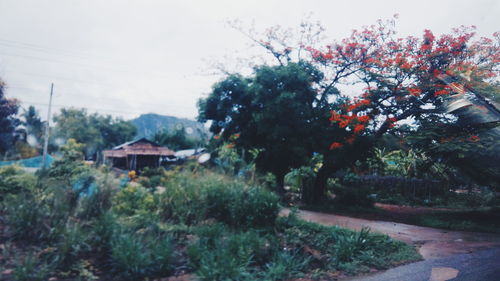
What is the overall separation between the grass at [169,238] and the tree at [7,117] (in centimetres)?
351

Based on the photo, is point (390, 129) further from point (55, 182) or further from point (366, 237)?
point (55, 182)

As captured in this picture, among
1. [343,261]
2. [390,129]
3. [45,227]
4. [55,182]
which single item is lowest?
[343,261]

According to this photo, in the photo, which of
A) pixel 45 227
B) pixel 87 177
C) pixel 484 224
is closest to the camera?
pixel 45 227

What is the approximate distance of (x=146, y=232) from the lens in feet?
15.2

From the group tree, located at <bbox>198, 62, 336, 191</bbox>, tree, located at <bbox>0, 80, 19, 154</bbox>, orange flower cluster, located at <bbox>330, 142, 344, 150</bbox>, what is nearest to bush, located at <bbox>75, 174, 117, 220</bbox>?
tree, located at <bbox>0, 80, 19, 154</bbox>

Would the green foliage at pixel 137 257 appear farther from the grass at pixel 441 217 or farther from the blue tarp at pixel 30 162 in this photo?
the grass at pixel 441 217

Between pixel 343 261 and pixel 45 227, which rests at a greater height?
pixel 45 227

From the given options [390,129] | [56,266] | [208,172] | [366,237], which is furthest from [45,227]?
[390,129]

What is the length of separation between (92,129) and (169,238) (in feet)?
19.7

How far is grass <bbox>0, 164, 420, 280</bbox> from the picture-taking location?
3674 mm

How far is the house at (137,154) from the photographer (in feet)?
23.3

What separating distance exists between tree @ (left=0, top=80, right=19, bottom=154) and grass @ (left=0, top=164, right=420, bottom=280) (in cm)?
351

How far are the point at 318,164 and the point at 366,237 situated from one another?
7.97 m

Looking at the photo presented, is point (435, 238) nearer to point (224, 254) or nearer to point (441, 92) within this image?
point (441, 92)
